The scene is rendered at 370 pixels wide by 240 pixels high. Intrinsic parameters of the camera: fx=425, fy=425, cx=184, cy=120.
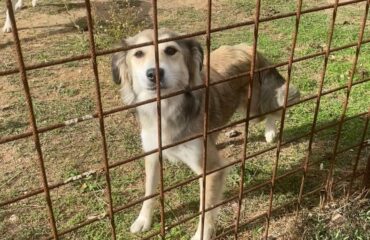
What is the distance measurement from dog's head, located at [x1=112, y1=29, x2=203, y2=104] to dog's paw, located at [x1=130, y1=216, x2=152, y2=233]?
879mm

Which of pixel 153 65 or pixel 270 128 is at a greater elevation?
pixel 153 65

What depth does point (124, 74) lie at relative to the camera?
2939 mm

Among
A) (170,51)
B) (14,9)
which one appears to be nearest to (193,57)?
(170,51)

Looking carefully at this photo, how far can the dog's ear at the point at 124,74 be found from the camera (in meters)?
2.92

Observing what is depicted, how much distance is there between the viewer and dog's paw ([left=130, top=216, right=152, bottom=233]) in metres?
3.11

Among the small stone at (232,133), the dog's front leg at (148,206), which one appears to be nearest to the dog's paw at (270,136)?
the small stone at (232,133)

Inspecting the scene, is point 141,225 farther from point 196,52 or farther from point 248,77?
point 248,77

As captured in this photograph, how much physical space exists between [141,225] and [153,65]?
4.22ft

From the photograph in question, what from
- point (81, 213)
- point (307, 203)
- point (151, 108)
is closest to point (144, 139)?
point (151, 108)

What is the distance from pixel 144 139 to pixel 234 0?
575 cm

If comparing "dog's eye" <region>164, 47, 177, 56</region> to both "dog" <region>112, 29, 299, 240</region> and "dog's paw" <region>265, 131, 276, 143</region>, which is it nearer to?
"dog" <region>112, 29, 299, 240</region>

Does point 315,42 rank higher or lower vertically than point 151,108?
lower

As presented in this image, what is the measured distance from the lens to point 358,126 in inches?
173

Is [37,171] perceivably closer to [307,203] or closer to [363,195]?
[307,203]
